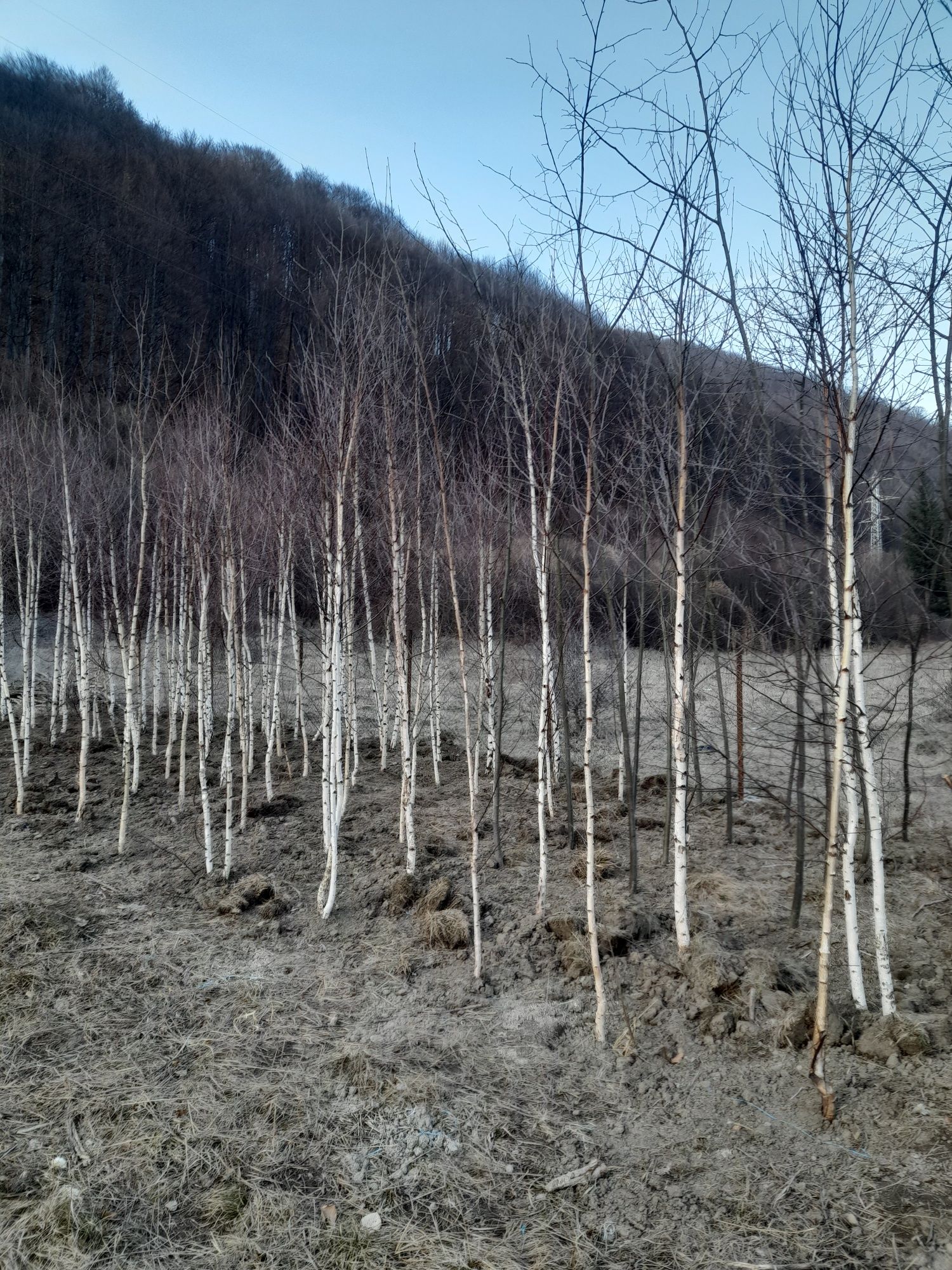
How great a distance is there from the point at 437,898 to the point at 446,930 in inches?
19.5

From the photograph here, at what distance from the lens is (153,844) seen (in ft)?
24.8

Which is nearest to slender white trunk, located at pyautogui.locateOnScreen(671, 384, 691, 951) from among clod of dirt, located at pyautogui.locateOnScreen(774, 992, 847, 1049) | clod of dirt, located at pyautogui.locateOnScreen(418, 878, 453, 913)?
clod of dirt, located at pyautogui.locateOnScreen(774, 992, 847, 1049)

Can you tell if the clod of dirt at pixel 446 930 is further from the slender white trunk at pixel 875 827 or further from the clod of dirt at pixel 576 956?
the slender white trunk at pixel 875 827

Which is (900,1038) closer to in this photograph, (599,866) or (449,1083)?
(449,1083)

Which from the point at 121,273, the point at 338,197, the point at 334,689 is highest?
the point at 338,197

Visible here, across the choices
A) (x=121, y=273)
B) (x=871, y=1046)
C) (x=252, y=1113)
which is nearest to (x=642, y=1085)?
(x=871, y=1046)

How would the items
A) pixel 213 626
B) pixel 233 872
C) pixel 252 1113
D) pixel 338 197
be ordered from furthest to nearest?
pixel 338 197 → pixel 213 626 → pixel 233 872 → pixel 252 1113

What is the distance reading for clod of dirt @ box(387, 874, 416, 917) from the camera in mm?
5922

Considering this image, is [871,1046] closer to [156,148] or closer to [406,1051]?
[406,1051]

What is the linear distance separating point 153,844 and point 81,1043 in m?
3.60

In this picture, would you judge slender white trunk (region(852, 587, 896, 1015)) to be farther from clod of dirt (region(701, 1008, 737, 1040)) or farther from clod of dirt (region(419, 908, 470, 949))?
clod of dirt (region(419, 908, 470, 949))

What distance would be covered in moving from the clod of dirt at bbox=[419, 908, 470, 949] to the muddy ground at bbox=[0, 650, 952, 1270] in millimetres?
23

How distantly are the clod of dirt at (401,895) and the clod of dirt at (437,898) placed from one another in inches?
5.0

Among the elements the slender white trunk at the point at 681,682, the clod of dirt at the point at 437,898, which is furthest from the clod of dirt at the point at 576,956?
the clod of dirt at the point at 437,898
